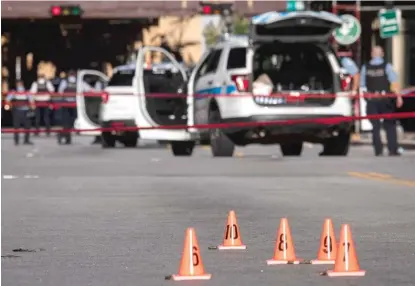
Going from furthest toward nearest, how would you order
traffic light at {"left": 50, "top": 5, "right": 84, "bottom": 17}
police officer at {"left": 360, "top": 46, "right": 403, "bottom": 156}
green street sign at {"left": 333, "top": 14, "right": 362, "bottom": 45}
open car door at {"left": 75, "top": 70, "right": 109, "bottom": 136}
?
traffic light at {"left": 50, "top": 5, "right": 84, "bottom": 17}
green street sign at {"left": 333, "top": 14, "right": 362, "bottom": 45}
open car door at {"left": 75, "top": 70, "right": 109, "bottom": 136}
police officer at {"left": 360, "top": 46, "right": 403, "bottom": 156}

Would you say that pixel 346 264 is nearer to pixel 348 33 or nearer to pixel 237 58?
pixel 237 58

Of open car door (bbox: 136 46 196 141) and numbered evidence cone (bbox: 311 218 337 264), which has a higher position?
numbered evidence cone (bbox: 311 218 337 264)

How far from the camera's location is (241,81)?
2262cm

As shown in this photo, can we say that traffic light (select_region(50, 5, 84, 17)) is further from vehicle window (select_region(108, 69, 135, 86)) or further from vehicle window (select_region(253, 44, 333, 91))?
vehicle window (select_region(253, 44, 333, 91))

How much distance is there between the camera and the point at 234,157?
24.1 metres

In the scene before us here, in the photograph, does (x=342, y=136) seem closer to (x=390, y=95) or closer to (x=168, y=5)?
(x=390, y=95)

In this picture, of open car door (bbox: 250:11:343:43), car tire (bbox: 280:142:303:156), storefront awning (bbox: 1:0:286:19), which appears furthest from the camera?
storefront awning (bbox: 1:0:286:19)

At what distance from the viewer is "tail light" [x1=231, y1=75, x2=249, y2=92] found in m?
22.6

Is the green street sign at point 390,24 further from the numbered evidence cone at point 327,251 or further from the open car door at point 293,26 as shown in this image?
the numbered evidence cone at point 327,251

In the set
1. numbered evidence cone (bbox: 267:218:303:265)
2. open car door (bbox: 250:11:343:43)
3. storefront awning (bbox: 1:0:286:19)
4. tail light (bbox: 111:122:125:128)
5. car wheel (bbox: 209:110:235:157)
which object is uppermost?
open car door (bbox: 250:11:343:43)

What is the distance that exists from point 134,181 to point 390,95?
22.6 feet

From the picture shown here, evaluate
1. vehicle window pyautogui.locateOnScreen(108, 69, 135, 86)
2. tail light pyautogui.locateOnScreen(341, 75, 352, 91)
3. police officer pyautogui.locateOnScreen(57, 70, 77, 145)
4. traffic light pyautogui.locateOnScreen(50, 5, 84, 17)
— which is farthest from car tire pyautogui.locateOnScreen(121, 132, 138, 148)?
traffic light pyautogui.locateOnScreen(50, 5, 84, 17)

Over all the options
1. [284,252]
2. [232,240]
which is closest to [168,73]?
[232,240]

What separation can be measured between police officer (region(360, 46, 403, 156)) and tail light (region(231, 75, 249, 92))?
9.05 ft
